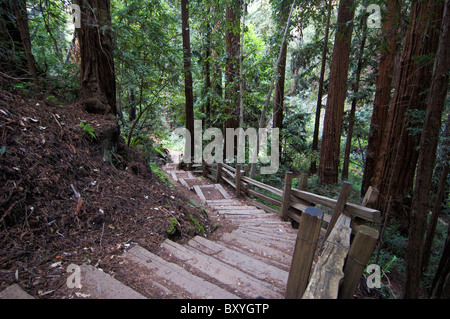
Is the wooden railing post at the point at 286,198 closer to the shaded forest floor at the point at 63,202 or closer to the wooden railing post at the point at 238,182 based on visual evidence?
the shaded forest floor at the point at 63,202

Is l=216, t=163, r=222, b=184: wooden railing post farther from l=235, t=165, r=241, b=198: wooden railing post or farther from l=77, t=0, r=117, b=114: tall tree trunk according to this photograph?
l=77, t=0, r=117, b=114: tall tree trunk

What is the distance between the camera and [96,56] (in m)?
4.65

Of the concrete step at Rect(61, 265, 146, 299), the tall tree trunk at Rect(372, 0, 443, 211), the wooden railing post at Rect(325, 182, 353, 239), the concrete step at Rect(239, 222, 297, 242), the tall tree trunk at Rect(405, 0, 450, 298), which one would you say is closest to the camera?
the concrete step at Rect(61, 265, 146, 299)

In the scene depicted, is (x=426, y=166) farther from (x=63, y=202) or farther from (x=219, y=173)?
(x=219, y=173)

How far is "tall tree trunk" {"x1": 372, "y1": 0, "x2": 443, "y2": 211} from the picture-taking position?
472 cm

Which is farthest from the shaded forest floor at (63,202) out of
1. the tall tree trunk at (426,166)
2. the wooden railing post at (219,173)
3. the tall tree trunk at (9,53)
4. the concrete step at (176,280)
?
the wooden railing post at (219,173)

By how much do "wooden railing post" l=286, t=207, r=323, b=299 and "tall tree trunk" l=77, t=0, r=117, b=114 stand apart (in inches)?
182

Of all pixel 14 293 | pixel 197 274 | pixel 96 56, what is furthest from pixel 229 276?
pixel 96 56

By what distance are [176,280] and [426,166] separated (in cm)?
230

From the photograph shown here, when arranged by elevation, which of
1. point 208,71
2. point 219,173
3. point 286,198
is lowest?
point 219,173

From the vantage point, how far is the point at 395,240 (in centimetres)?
523

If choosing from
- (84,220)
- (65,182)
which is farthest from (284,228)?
(65,182)

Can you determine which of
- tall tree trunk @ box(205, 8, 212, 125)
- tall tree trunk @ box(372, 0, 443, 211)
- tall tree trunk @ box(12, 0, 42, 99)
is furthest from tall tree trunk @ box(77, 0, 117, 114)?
tall tree trunk @ box(372, 0, 443, 211)

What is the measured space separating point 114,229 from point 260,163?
11.0 metres
